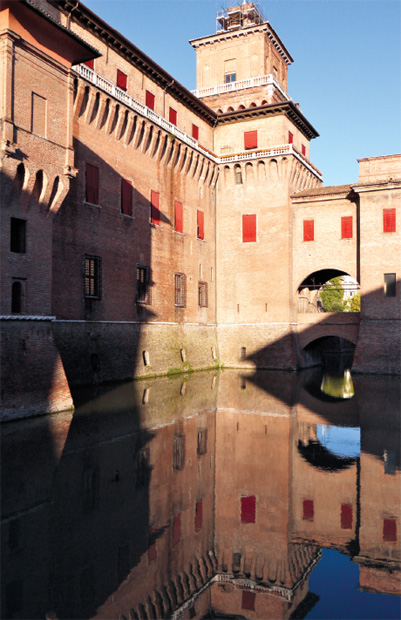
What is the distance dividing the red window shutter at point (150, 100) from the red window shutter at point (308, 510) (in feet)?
77.4

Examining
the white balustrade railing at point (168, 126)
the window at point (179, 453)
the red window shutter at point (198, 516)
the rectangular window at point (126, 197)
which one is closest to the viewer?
the red window shutter at point (198, 516)

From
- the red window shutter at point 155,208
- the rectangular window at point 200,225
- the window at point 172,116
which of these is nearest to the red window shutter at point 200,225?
the rectangular window at point 200,225

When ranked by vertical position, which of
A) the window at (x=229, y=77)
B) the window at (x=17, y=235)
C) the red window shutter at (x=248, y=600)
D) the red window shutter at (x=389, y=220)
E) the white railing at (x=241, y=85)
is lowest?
the red window shutter at (x=248, y=600)

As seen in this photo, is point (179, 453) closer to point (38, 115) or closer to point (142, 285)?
point (38, 115)

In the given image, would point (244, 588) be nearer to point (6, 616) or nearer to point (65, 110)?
point (6, 616)

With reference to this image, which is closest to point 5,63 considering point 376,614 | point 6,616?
point 6,616

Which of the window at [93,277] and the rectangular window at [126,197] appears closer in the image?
the window at [93,277]

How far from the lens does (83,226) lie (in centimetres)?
2178

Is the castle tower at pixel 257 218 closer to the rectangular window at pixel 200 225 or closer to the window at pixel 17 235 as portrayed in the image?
the rectangular window at pixel 200 225

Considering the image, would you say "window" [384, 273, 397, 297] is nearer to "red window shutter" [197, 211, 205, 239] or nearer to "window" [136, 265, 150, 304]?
"red window shutter" [197, 211, 205, 239]

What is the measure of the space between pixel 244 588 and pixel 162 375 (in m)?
20.8

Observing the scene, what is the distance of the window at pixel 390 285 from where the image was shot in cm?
2859

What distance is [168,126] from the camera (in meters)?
27.7

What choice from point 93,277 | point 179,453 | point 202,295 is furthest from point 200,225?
point 179,453
